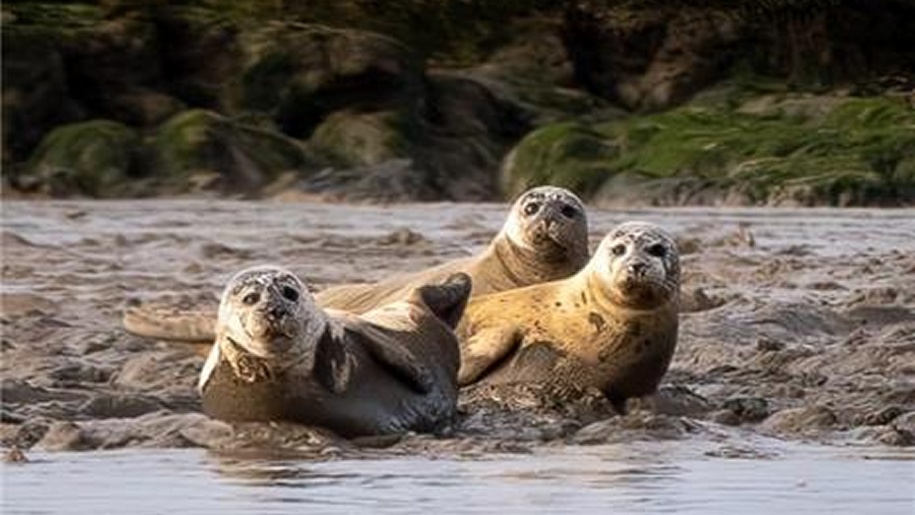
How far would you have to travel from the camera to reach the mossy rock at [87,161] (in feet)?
98.9

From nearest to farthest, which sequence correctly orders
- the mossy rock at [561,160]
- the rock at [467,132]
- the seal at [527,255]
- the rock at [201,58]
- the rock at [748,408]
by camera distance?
the rock at [748,408] < the seal at [527,255] < the mossy rock at [561,160] < the rock at [467,132] < the rock at [201,58]

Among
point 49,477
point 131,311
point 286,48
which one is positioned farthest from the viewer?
point 286,48

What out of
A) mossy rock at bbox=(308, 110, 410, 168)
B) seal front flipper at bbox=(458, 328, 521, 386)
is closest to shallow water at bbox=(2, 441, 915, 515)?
seal front flipper at bbox=(458, 328, 521, 386)

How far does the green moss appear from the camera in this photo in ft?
84.8

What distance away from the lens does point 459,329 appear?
11422mm

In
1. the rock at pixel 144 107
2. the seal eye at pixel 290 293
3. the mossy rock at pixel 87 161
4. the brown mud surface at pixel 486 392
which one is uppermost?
the seal eye at pixel 290 293

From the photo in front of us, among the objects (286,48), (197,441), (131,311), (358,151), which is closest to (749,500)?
(197,441)

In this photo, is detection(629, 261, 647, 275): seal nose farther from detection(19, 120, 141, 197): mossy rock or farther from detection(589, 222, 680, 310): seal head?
detection(19, 120, 141, 197): mossy rock

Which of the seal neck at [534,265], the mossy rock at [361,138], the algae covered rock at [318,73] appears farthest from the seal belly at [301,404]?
the algae covered rock at [318,73]

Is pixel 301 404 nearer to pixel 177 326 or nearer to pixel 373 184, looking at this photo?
pixel 177 326

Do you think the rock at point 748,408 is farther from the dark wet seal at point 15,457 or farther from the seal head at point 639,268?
the dark wet seal at point 15,457

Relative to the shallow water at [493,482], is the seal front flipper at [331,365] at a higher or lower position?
lower

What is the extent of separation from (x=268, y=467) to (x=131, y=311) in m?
3.37

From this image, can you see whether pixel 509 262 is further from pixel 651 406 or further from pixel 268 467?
pixel 268 467
